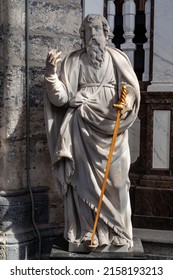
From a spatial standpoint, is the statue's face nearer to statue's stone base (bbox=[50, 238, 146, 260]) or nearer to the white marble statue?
the white marble statue

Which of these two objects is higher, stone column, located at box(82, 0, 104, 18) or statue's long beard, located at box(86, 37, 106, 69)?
stone column, located at box(82, 0, 104, 18)

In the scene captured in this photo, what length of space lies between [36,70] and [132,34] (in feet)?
4.73

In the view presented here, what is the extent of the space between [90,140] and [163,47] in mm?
1832

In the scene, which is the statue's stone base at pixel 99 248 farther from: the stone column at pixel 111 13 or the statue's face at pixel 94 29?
the stone column at pixel 111 13

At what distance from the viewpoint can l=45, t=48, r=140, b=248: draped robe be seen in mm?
3387

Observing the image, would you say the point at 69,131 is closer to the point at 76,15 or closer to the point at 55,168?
the point at 55,168

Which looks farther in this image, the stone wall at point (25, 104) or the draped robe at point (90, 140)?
the stone wall at point (25, 104)

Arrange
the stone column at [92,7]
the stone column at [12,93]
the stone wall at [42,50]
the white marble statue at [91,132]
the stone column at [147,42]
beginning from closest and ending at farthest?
the white marble statue at [91,132] < the stone column at [12,93] < the stone wall at [42,50] < the stone column at [92,7] < the stone column at [147,42]

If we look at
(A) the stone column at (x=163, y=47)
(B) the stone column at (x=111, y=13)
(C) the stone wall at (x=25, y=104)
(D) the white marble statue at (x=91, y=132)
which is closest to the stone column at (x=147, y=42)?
(A) the stone column at (x=163, y=47)

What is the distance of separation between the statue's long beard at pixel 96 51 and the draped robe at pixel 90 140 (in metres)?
0.04

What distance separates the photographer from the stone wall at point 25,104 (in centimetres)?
383

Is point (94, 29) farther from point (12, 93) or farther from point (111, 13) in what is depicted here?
point (111, 13)

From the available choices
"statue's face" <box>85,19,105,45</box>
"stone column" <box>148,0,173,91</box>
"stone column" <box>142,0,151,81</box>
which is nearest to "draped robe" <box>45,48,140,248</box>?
"statue's face" <box>85,19,105,45</box>

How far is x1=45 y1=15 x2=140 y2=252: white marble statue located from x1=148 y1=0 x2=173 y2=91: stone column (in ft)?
4.44
